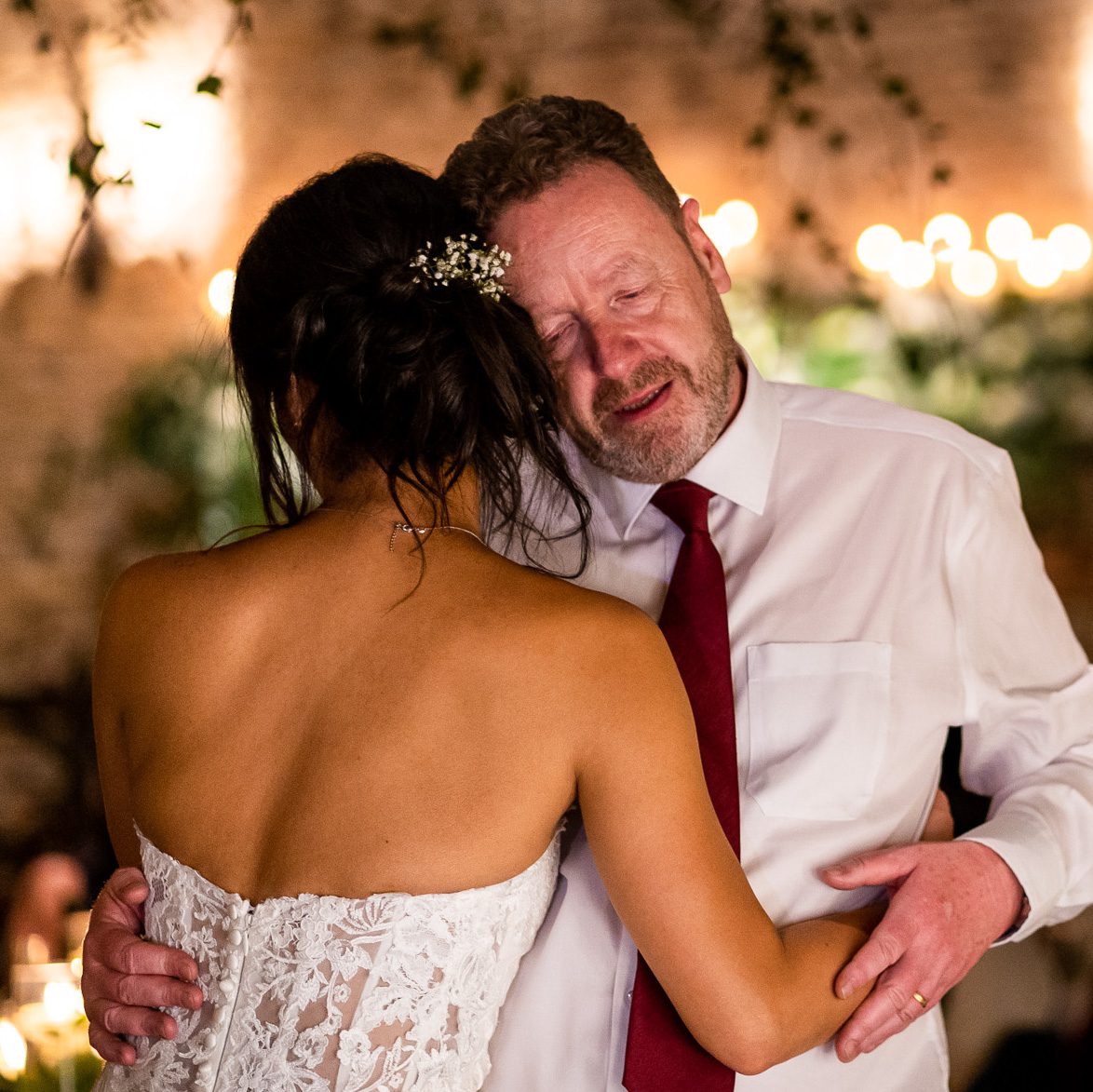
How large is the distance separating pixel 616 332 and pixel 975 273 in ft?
7.34

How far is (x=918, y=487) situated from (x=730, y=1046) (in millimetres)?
854

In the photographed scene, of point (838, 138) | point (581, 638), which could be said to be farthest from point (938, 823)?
point (838, 138)

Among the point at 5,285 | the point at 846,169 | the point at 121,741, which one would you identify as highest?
the point at 846,169

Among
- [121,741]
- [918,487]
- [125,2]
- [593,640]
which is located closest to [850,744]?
[918,487]

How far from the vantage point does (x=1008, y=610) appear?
5.61 ft

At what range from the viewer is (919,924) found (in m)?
1.46

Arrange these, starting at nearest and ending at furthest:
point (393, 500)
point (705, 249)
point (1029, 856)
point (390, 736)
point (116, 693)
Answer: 1. point (390, 736)
2. point (393, 500)
3. point (116, 693)
4. point (1029, 856)
5. point (705, 249)

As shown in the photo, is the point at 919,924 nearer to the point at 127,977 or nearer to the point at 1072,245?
the point at 127,977

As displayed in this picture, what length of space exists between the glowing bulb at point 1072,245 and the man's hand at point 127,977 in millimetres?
3126

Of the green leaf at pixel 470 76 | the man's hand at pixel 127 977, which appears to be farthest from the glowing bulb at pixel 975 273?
the man's hand at pixel 127 977

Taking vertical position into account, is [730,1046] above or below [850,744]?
below

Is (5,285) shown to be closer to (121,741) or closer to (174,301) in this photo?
(174,301)

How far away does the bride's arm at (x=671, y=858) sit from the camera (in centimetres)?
120

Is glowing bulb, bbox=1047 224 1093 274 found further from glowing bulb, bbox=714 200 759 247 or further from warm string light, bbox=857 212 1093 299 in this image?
glowing bulb, bbox=714 200 759 247
